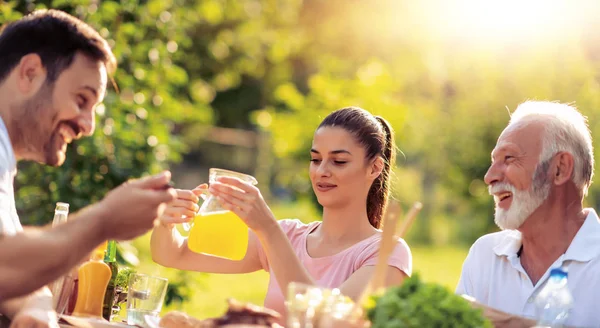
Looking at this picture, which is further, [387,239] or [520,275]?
[520,275]

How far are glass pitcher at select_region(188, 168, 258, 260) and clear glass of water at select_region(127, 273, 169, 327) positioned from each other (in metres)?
0.21

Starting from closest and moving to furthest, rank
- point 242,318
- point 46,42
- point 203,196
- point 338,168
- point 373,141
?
point 242,318, point 46,42, point 203,196, point 338,168, point 373,141

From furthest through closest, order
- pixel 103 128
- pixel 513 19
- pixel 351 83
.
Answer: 1. pixel 513 19
2. pixel 351 83
3. pixel 103 128

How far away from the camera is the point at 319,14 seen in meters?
24.7

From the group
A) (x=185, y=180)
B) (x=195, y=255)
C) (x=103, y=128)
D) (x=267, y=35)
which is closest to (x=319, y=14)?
(x=185, y=180)

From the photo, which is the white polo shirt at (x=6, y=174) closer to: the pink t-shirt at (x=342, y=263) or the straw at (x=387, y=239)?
the straw at (x=387, y=239)

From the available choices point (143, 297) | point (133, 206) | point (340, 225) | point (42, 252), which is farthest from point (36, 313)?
point (340, 225)

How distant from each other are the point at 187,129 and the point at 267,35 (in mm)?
11923

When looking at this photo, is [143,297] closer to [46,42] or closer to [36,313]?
[36,313]

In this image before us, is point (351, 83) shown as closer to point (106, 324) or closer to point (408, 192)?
point (408, 192)

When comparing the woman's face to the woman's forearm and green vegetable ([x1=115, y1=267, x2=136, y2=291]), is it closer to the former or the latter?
the woman's forearm

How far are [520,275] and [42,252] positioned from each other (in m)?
2.05

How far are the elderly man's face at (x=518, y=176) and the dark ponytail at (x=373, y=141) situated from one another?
0.59 m

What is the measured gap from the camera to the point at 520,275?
3461 mm
